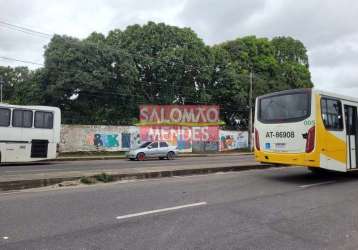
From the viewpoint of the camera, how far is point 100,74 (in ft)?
104

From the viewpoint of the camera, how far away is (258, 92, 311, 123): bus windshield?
11.0 metres

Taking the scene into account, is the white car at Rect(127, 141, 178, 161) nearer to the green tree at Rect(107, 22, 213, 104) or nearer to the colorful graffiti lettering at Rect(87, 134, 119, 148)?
the colorful graffiti lettering at Rect(87, 134, 119, 148)

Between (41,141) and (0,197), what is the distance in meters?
11.2

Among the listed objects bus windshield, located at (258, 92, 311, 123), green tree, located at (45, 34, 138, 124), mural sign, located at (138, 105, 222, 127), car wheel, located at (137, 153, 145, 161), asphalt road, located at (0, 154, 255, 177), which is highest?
green tree, located at (45, 34, 138, 124)

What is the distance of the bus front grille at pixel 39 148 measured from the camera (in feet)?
60.4

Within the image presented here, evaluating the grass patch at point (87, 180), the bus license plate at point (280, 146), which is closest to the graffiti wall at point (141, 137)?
the grass patch at point (87, 180)

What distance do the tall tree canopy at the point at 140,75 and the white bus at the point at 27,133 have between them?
39.3 ft

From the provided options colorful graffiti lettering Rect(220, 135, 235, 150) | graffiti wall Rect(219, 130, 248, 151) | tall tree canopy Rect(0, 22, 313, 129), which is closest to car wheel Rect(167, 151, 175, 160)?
tall tree canopy Rect(0, 22, 313, 129)

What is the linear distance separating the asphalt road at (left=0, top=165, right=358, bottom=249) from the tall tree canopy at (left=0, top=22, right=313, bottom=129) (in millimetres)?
23519

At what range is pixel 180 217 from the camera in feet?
21.6

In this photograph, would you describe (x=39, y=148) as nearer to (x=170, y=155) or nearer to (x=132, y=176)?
(x=132, y=176)

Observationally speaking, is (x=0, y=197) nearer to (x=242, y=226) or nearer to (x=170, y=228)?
(x=170, y=228)

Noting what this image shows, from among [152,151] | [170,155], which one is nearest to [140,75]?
[170,155]

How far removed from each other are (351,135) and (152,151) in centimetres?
1627
